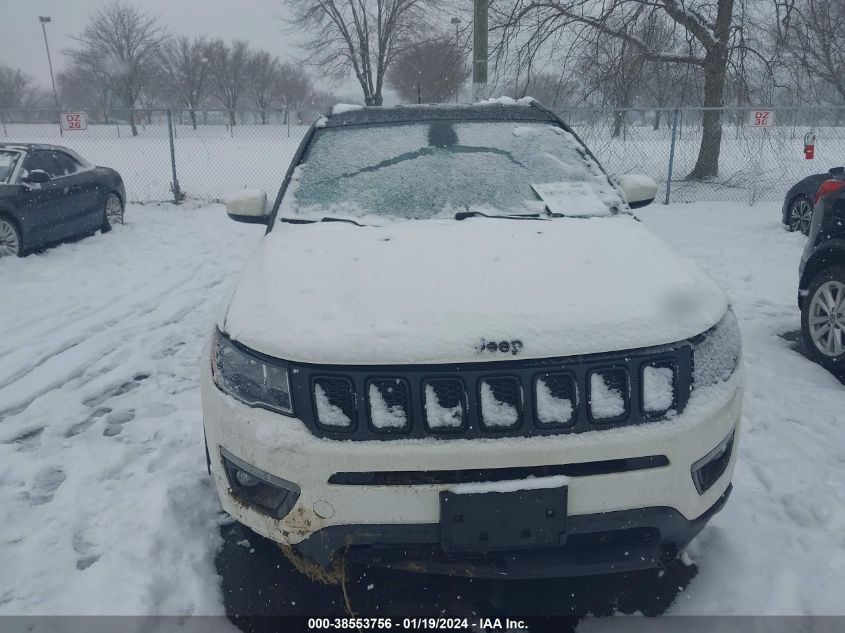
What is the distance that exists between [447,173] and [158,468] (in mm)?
2074

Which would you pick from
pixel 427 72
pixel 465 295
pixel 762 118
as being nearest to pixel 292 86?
pixel 427 72

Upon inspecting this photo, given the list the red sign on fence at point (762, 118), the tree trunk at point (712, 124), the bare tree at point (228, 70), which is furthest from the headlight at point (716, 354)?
the bare tree at point (228, 70)

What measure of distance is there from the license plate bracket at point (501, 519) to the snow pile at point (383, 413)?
242 mm

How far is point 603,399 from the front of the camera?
182 cm

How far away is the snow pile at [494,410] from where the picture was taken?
1.78 metres

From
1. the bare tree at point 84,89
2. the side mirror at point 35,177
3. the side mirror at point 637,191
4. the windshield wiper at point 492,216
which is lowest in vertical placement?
the windshield wiper at point 492,216

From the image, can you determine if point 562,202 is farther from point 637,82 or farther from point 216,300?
point 637,82

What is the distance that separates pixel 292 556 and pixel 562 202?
1971 millimetres

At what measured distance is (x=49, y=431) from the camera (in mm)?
3502

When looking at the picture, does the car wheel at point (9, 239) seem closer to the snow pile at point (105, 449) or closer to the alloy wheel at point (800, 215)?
the snow pile at point (105, 449)

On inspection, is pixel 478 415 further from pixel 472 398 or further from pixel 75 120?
pixel 75 120

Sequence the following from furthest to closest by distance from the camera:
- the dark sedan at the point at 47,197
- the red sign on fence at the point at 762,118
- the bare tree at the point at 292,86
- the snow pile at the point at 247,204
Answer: the bare tree at the point at 292,86, the red sign on fence at the point at 762,118, the dark sedan at the point at 47,197, the snow pile at the point at 247,204

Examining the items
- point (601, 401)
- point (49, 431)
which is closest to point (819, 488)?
point (601, 401)

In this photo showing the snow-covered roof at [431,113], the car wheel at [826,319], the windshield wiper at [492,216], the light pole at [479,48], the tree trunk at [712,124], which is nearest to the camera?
the windshield wiper at [492,216]
